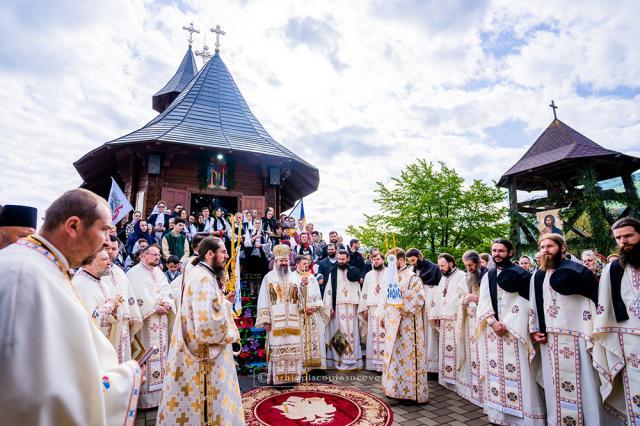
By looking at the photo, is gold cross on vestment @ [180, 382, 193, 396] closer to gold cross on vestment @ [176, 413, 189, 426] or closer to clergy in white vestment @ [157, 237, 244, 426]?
clergy in white vestment @ [157, 237, 244, 426]

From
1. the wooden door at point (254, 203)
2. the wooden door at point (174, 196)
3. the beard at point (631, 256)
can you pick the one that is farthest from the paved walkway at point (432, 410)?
the wooden door at point (174, 196)

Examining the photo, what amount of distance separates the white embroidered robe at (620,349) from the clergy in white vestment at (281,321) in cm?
443

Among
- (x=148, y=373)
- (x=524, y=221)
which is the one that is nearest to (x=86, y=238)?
(x=148, y=373)

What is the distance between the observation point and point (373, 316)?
768cm

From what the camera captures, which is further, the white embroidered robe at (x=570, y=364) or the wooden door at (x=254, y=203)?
the wooden door at (x=254, y=203)

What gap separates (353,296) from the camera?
7969 millimetres

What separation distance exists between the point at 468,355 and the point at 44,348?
598cm

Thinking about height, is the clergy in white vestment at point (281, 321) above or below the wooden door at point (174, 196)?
below

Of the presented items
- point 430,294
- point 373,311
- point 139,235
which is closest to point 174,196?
point 139,235

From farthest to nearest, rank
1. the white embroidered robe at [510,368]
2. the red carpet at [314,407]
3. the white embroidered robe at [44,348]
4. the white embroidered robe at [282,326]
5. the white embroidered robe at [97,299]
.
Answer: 1. the white embroidered robe at [282,326]
2. the red carpet at [314,407]
3. the white embroidered robe at [510,368]
4. the white embroidered robe at [97,299]
5. the white embroidered robe at [44,348]

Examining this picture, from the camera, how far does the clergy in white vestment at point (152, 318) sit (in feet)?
17.9

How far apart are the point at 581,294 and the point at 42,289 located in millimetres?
4954

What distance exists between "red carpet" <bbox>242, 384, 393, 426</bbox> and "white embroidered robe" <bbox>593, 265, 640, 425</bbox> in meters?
2.52

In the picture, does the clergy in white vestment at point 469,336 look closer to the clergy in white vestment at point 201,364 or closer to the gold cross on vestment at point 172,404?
the clergy in white vestment at point 201,364
